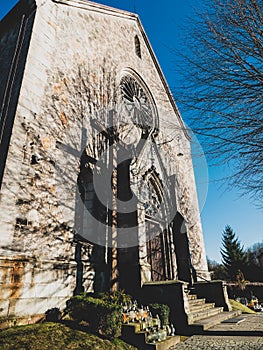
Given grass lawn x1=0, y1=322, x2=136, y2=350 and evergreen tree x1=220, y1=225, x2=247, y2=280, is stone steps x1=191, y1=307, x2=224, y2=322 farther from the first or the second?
evergreen tree x1=220, y1=225, x2=247, y2=280

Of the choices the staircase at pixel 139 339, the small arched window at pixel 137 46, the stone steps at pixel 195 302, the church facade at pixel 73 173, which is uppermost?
the small arched window at pixel 137 46

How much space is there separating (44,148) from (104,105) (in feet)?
11.9

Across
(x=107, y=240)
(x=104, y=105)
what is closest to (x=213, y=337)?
(x=107, y=240)

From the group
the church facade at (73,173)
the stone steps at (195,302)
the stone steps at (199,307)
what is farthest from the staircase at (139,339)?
the stone steps at (195,302)

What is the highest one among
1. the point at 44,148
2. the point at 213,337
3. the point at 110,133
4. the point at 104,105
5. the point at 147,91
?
the point at 147,91

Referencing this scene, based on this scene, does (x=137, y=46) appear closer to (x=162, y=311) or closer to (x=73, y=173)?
(x=73, y=173)

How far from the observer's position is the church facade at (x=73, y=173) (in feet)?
13.9

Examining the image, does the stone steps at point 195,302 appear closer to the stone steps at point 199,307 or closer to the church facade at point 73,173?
the stone steps at point 199,307

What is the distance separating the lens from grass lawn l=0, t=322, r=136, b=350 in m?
2.87

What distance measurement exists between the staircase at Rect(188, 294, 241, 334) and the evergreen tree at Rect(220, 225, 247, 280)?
21691mm

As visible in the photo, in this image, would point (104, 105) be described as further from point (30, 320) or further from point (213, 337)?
point (213, 337)

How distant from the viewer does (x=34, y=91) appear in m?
5.25

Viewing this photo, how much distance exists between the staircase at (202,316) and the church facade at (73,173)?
1325 millimetres

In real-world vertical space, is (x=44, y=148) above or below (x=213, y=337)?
above
